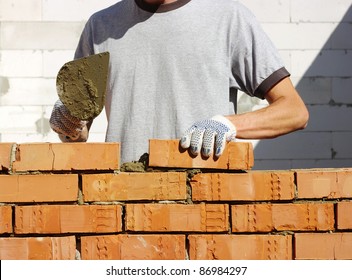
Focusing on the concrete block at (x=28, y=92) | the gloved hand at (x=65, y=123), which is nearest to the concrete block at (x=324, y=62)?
the concrete block at (x=28, y=92)

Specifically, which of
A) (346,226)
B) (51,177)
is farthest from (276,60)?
(51,177)

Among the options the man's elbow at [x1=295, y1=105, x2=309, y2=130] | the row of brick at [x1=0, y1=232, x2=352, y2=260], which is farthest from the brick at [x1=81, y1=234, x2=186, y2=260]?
the man's elbow at [x1=295, y1=105, x2=309, y2=130]

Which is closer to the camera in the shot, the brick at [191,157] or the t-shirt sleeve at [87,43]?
the brick at [191,157]

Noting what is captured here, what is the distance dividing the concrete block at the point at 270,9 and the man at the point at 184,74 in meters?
3.92

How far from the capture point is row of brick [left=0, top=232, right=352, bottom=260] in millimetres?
2590

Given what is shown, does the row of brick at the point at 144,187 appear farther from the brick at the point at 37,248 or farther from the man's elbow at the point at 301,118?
the man's elbow at the point at 301,118

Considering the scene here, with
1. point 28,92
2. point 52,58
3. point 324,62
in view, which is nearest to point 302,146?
point 324,62

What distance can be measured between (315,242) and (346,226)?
0.38ft

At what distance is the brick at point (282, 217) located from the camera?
2.61m

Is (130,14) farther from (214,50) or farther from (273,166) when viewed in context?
(273,166)

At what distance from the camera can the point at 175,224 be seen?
8.50ft

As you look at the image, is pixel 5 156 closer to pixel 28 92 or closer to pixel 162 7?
pixel 162 7

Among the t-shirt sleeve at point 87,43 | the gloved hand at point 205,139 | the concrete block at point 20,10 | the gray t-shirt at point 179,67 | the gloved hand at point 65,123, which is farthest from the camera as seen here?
the concrete block at point 20,10

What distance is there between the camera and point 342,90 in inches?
282
